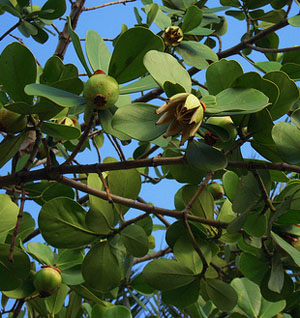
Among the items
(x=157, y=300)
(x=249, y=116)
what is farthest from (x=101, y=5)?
(x=157, y=300)

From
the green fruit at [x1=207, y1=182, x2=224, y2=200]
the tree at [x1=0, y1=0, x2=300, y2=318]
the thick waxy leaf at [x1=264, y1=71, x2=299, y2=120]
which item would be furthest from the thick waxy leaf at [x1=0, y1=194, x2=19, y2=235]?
the green fruit at [x1=207, y1=182, x2=224, y2=200]

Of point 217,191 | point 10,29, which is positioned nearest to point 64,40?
point 10,29

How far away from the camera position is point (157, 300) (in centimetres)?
184

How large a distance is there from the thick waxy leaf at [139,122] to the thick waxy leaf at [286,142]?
0.45 feet

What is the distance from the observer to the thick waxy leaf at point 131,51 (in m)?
0.56

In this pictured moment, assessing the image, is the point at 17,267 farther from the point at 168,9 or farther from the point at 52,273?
the point at 168,9

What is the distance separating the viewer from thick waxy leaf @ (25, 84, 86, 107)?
50 centimetres

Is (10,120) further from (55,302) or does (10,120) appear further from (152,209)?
(55,302)

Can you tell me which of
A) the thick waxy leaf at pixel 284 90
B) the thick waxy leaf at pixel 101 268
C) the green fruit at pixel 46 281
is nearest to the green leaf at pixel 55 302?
the green fruit at pixel 46 281

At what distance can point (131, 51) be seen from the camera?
571 millimetres

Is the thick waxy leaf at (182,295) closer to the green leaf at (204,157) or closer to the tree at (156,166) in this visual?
the tree at (156,166)

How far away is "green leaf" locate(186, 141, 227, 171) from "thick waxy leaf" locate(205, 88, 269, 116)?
6 cm

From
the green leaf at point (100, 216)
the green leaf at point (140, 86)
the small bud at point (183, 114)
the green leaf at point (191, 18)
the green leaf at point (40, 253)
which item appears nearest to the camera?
the small bud at point (183, 114)

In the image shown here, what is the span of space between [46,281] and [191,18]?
25.5 inches
